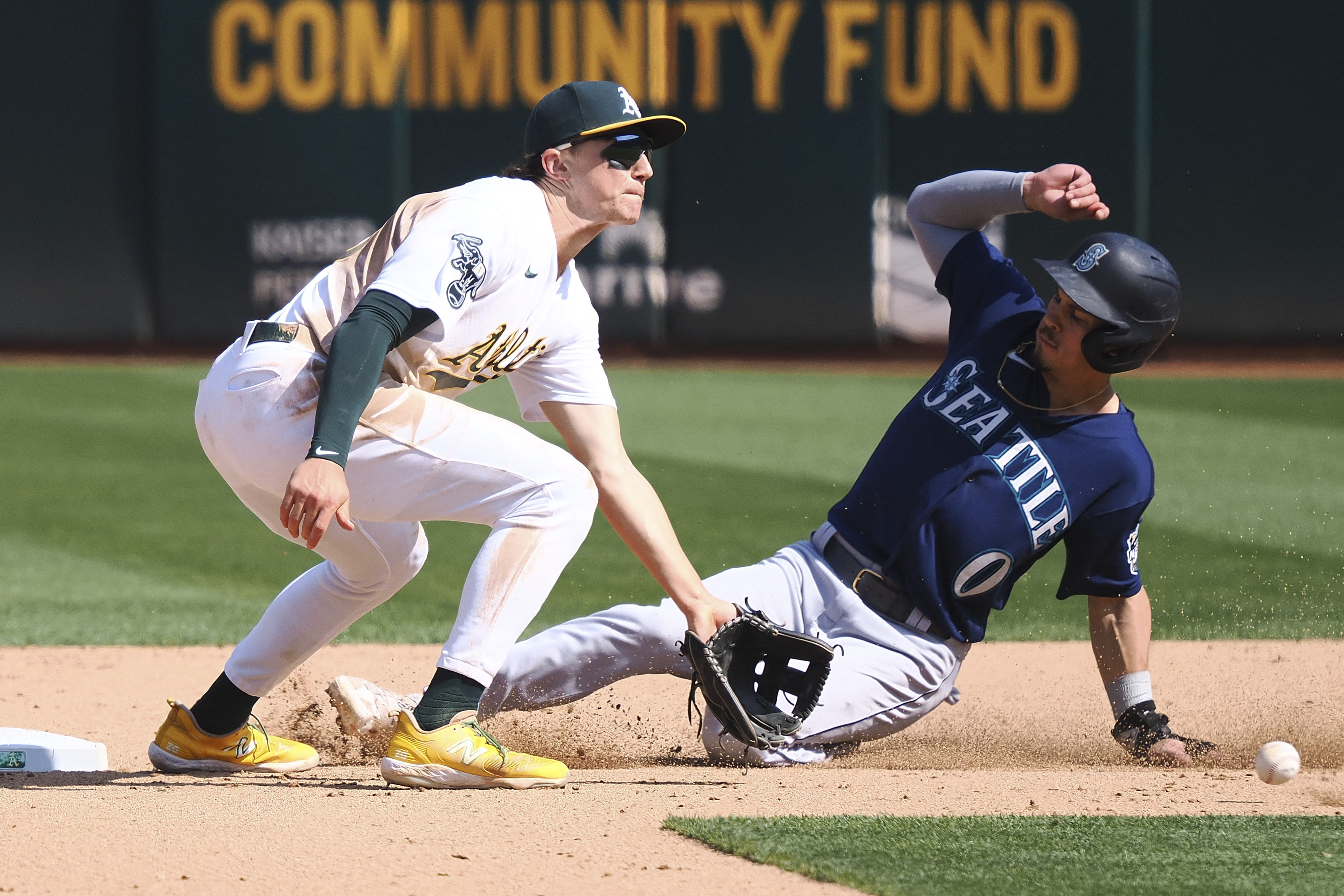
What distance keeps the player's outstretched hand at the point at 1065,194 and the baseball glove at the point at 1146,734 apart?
1092 mm

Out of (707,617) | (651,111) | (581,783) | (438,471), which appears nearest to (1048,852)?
(707,617)

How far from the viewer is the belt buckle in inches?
143

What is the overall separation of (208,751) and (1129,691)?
199 cm

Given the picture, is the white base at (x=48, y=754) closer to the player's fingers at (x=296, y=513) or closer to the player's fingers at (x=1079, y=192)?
the player's fingers at (x=296, y=513)

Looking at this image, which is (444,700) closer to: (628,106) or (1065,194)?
(628,106)

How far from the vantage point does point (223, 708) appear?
3348mm

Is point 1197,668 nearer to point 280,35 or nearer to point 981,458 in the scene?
point 981,458

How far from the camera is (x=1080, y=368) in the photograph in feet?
11.6

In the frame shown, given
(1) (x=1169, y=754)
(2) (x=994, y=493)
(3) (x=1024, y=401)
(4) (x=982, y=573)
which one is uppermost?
(3) (x=1024, y=401)

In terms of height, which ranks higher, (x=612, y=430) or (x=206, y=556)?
(x=612, y=430)

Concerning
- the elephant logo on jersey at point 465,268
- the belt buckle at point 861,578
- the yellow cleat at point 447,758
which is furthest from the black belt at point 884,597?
the elephant logo on jersey at point 465,268

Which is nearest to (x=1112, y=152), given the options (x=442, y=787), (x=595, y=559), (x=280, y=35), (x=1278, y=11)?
(x=1278, y=11)

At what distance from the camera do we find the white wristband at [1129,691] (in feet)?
11.8

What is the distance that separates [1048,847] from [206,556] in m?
4.65
